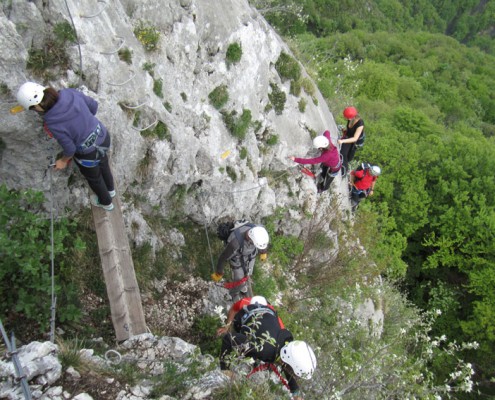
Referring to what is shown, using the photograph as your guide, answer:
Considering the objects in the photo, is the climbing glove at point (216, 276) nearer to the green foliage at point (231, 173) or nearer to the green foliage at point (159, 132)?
the green foliage at point (231, 173)

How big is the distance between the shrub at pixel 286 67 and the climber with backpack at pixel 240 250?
18.9 ft

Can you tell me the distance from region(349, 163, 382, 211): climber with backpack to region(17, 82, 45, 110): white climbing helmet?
10176 millimetres

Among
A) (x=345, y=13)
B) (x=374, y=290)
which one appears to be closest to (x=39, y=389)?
(x=374, y=290)

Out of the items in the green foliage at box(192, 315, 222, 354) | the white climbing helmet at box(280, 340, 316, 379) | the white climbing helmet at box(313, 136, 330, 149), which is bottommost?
the green foliage at box(192, 315, 222, 354)

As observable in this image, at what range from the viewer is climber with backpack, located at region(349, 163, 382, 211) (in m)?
13.0

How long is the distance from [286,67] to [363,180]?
4647mm

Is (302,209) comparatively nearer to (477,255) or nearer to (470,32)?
(477,255)

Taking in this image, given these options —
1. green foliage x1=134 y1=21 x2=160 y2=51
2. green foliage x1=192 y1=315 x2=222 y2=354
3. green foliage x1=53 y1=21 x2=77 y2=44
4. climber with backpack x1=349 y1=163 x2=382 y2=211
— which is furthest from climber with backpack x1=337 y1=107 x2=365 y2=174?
green foliage x1=53 y1=21 x2=77 y2=44

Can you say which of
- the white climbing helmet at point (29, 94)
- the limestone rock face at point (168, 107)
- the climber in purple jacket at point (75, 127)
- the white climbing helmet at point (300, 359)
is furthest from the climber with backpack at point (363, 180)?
the white climbing helmet at point (29, 94)

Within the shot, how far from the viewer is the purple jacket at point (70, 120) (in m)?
5.42

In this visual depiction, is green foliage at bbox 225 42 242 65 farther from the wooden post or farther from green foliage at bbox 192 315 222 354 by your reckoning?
green foliage at bbox 192 315 222 354

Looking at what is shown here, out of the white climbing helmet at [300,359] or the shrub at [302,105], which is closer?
the white climbing helmet at [300,359]

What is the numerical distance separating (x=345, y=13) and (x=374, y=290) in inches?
2702

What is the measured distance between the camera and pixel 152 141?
7.61 meters
